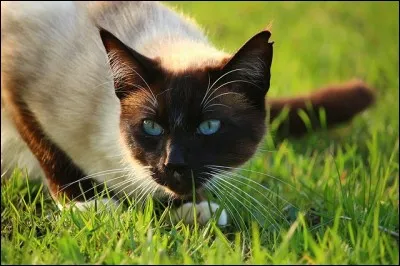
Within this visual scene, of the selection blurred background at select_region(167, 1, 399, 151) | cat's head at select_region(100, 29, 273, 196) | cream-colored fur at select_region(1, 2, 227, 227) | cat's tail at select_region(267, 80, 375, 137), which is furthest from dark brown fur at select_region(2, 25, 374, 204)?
blurred background at select_region(167, 1, 399, 151)

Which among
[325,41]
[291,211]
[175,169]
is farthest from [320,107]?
[325,41]

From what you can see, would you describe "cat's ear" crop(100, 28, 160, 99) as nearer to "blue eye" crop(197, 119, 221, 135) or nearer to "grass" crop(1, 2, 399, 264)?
"blue eye" crop(197, 119, 221, 135)

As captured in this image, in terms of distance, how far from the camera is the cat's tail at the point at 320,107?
4441mm

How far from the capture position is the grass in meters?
2.35

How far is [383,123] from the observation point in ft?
15.6

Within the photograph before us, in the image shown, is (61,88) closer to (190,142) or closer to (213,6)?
(190,142)

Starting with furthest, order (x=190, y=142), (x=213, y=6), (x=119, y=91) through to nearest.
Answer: (x=213, y=6), (x=119, y=91), (x=190, y=142)

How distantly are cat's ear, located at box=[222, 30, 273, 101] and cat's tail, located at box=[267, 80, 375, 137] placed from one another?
57.1 inches

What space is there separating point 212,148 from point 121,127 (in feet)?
1.45

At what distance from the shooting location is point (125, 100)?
3053mm

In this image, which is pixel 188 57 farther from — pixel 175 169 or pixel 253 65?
pixel 175 169

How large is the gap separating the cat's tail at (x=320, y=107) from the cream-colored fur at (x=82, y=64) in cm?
105

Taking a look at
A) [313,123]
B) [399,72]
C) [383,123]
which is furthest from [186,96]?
[399,72]

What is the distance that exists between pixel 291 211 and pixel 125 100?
893 mm
